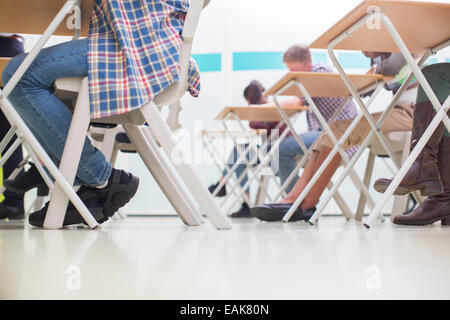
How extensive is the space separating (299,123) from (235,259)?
4320 mm

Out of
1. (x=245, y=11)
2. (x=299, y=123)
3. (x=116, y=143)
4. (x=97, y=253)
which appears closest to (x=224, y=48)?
(x=245, y=11)

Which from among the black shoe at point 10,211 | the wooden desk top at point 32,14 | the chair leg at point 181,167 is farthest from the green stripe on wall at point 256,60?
the chair leg at point 181,167

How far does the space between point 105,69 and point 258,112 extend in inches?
84.1

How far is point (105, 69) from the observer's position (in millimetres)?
1339

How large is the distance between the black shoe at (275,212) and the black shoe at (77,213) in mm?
852

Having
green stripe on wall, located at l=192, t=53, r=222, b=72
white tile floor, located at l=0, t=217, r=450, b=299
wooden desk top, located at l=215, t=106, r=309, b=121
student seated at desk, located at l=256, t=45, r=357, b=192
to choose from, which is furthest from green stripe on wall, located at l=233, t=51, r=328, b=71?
white tile floor, located at l=0, t=217, r=450, b=299

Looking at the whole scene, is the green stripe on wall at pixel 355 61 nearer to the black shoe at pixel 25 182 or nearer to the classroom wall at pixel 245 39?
the classroom wall at pixel 245 39

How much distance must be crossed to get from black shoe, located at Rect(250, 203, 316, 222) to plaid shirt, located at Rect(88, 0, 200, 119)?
940 millimetres

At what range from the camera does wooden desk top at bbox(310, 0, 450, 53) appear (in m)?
1.35

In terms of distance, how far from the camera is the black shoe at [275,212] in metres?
2.13

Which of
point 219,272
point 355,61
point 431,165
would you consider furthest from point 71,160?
point 355,61

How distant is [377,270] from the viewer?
630mm

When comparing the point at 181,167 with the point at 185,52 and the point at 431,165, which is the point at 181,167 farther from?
the point at 431,165

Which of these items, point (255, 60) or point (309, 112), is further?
point (255, 60)
